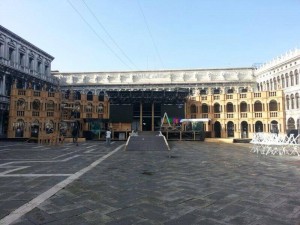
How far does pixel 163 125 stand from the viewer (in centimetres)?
3356

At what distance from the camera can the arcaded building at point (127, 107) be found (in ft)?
100

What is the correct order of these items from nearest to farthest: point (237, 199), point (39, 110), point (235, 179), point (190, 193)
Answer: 1. point (237, 199)
2. point (190, 193)
3. point (235, 179)
4. point (39, 110)

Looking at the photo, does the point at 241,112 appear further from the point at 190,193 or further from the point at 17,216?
the point at 17,216

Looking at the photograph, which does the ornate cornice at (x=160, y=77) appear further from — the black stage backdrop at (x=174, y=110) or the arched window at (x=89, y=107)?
the arched window at (x=89, y=107)

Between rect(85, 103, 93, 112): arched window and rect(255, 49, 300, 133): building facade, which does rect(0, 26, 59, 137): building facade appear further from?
rect(255, 49, 300, 133): building facade

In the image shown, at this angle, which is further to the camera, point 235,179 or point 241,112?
point 241,112

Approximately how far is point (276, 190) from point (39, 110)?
30.5 meters

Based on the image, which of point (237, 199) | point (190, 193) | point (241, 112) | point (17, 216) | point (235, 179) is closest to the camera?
point (17, 216)

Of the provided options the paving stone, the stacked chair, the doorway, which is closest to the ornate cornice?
the doorway

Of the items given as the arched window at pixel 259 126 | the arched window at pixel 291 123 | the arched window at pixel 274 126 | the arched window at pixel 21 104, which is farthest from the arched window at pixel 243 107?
the arched window at pixel 21 104

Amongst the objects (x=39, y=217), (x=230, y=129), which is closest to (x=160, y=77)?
(x=230, y=129)

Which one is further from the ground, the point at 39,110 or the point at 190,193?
the point at 39,110

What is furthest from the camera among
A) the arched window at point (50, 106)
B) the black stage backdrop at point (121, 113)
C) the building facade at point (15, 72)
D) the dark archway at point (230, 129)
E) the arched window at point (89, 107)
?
the dark archway at point (230, 129)

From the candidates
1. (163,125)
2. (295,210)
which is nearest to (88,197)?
(295,210)
